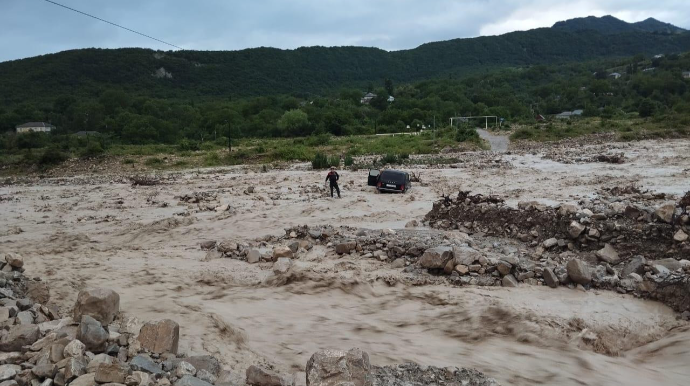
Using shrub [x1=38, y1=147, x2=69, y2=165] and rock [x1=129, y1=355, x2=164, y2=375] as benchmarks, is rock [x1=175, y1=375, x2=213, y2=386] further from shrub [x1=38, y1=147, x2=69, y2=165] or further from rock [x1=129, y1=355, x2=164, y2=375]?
shrub [x1=38, y1=147, x2=69, y2=165]

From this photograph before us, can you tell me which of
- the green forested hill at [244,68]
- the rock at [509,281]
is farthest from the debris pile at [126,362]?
the green forested hill at [244,68]

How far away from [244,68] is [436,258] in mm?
131495

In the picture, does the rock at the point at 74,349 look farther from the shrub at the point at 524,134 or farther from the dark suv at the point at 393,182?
the shrub at the point at 524,134

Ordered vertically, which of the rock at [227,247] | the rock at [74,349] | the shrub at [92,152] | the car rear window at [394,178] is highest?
the shrub at [92,152]

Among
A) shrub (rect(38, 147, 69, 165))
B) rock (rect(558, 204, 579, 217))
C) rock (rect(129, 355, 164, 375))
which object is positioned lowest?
rock (rect(129, 355, 164, 375))

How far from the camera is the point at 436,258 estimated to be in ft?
30.7

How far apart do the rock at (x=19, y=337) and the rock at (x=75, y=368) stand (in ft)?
2.98

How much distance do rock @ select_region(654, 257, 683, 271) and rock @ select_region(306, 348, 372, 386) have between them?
21.2 feet

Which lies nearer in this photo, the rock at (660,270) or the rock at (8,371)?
the rock at (8,371)

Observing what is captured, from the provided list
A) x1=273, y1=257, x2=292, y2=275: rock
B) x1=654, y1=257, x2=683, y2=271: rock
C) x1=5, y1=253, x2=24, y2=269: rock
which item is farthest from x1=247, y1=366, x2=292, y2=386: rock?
x1=654, y1=257, x2=683, y2=271: rock

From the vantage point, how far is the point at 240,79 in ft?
415

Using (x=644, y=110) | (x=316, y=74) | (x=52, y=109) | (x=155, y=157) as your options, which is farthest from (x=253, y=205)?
(x=316, y=74)

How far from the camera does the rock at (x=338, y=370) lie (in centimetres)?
453

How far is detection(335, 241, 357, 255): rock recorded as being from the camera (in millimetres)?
10828
